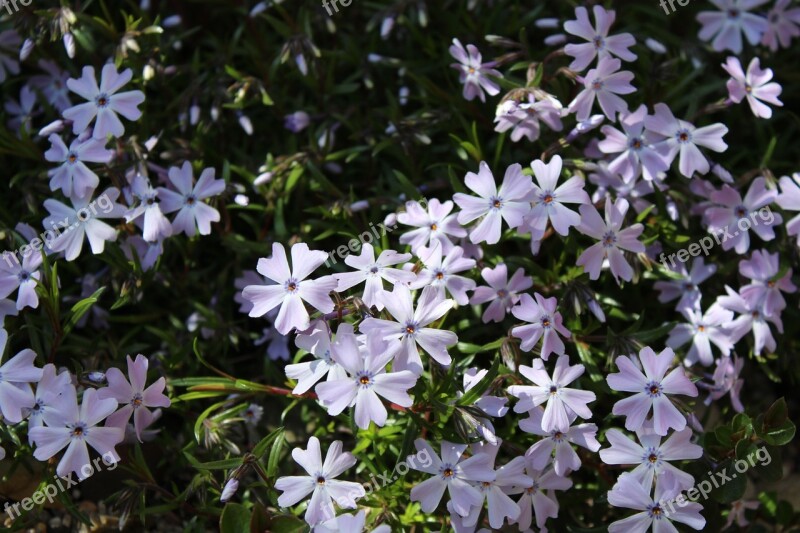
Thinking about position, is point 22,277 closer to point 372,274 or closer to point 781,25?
point 372,274

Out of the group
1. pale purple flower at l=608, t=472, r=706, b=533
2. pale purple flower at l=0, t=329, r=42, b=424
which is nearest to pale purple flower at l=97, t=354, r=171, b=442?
pale purple flower at l=0, t=329, r=42, b=424

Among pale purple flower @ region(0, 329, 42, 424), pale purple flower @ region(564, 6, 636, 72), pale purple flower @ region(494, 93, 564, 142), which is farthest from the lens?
pale purple flower @ region(564, 6, 636, 72)

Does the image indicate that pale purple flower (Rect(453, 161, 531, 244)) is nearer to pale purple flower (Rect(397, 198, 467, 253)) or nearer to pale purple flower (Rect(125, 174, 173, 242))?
pale purple flower (Rect(397, 198, 467, 253))

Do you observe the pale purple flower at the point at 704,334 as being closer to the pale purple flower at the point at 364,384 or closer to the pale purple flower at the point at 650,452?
the pale purple flower at the point at 650,452

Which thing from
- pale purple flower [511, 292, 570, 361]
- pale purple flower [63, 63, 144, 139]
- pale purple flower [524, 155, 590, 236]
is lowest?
pale purple flower [511, 292, 570, 361]

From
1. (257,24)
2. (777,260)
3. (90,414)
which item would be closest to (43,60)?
(257,24)

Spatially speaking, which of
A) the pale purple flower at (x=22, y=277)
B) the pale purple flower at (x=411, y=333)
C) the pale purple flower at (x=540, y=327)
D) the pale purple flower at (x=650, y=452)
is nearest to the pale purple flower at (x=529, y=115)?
the pale purple flower at (x=540, y=327)
